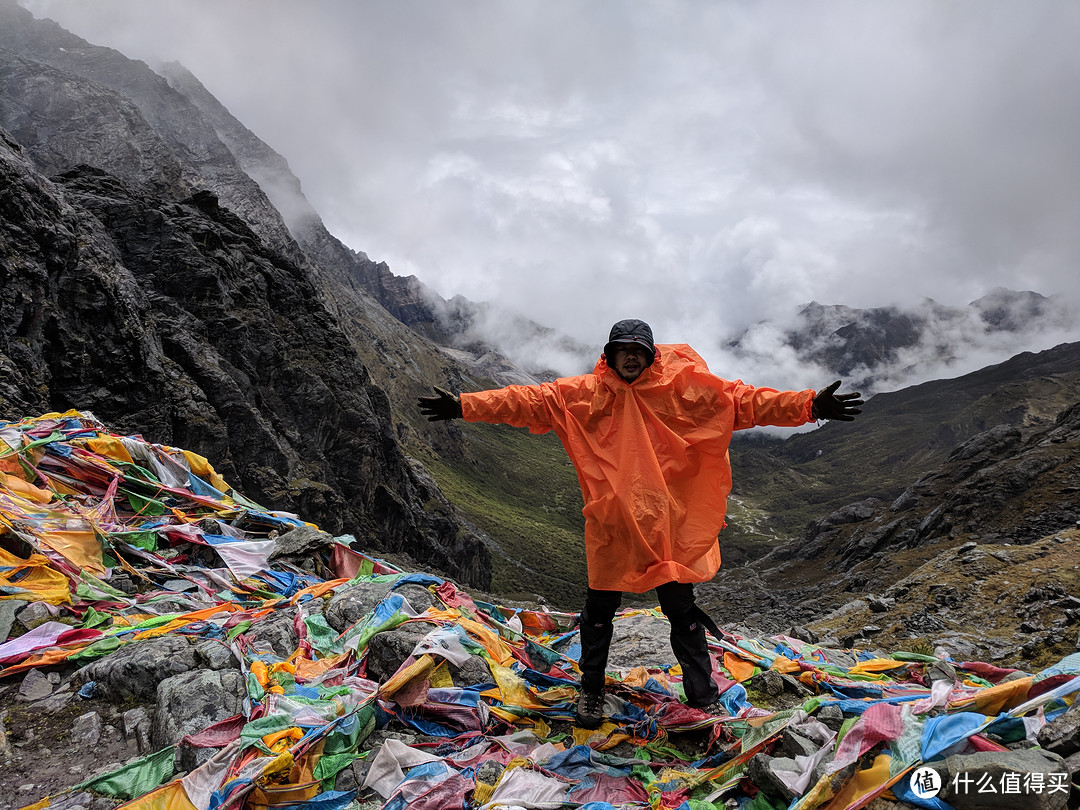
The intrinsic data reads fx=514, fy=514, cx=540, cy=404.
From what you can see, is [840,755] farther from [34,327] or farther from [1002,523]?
[1002,523]

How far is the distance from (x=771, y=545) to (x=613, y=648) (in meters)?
198

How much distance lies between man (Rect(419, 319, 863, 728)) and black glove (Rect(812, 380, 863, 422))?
0.01 meters

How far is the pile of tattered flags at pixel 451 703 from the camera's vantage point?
337cm

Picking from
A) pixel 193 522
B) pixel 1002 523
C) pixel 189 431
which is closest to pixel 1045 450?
pixel 1002 523

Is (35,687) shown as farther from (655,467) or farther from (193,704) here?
(655,467)

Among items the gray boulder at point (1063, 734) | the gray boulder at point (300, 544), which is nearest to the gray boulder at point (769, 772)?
the gray boulder at point (1063, 734)

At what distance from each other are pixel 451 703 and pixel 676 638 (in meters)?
2.29

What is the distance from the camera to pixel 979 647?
8656 millimetres

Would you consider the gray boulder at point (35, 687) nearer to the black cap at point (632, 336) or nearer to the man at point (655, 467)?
the man at point (655, 467)

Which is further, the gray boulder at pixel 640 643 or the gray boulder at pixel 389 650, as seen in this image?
the gray boulder at pixel 640 643

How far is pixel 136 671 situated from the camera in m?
5.20
